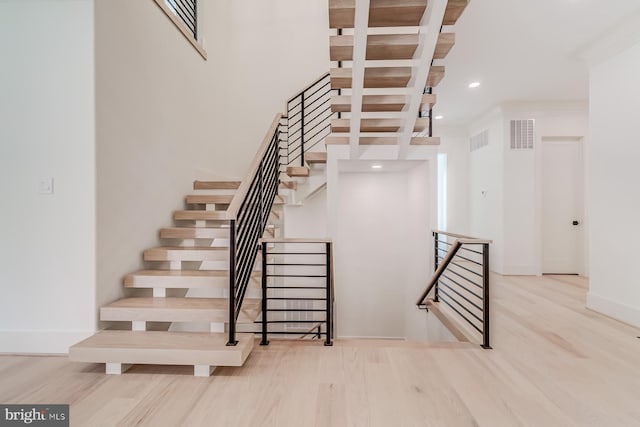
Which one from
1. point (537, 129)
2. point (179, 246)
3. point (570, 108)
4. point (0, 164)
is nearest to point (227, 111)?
point (179, 246)

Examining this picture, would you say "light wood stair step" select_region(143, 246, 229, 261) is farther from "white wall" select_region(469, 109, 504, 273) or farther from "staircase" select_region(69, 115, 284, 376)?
"white wall" select_region(469, 109, 504, 273)

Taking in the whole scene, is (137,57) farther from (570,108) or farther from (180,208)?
(570,108)

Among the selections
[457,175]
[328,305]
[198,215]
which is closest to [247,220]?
[328,305]

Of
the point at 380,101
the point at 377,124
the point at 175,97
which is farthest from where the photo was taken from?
the point at 175,97

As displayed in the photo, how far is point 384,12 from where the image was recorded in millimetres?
2279

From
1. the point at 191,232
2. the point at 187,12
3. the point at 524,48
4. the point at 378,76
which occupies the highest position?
the point at 187,12

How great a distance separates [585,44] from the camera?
3.38 m

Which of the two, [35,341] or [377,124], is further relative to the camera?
[377,124]

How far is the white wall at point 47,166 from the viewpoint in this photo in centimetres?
222

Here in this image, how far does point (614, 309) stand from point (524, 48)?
9.87 feet

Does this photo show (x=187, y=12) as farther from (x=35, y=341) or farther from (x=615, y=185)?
(x=615, y=185)

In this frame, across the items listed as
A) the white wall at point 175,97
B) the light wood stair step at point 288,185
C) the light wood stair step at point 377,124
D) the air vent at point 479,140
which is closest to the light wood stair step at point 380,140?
the light wood stair step at point 377,124

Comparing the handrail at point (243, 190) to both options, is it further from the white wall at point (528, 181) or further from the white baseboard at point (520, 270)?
the white baseboard at point (520, 270)

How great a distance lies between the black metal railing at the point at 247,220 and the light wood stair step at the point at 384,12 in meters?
1.23
